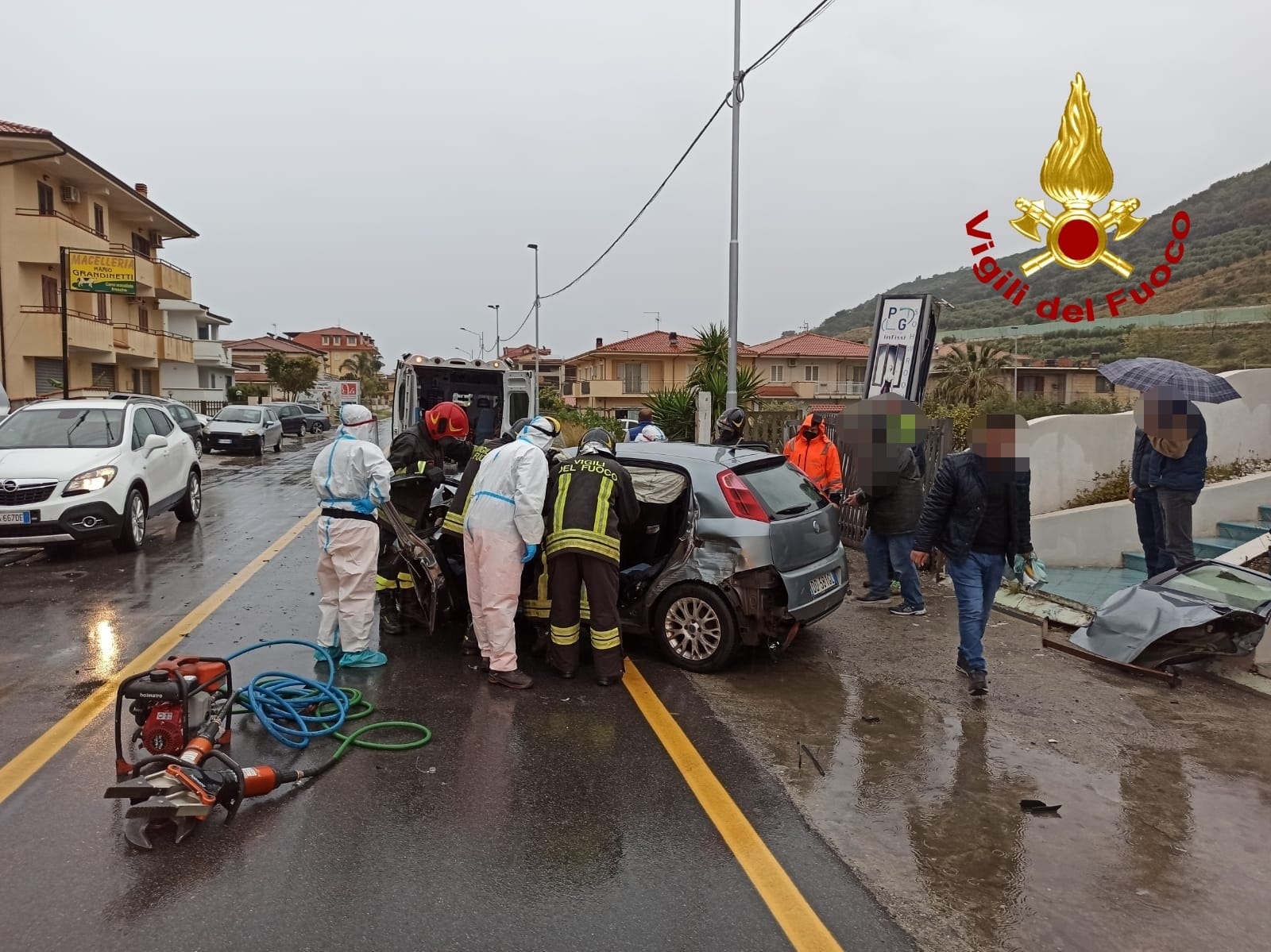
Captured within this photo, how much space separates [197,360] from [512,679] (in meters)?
55.7

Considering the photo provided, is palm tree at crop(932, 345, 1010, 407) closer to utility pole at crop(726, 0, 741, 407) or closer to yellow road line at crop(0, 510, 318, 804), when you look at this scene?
utility pole at crop(726, 0, 741, 407)

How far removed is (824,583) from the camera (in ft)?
20.5

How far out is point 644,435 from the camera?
10836 mm

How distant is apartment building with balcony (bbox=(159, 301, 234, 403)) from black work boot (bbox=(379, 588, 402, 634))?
149 feet

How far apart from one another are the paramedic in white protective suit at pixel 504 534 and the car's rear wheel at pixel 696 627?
3.37 ft

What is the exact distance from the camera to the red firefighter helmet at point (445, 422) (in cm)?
677

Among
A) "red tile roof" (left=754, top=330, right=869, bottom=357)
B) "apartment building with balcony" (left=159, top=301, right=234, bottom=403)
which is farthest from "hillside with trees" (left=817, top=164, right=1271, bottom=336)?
"apartment building with balcony" (left=159, top=301, right=234, bottom=403)

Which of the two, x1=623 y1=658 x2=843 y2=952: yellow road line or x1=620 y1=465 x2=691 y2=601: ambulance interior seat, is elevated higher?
x1=620 y1=465 x2=691 y2=601: ambulance interior seat

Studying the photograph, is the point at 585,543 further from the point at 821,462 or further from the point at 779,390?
the point at 779,390

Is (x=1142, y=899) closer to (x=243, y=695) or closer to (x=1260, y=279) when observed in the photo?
(x=243, y=695)

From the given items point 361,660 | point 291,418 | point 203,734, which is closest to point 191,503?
point 361,660

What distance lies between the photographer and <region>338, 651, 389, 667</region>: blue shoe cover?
5.89 meters

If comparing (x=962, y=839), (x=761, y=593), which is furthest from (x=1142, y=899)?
(x=761, y=593)

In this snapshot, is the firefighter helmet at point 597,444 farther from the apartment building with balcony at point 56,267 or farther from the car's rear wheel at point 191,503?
the apartment building with balcony at point 56,267
